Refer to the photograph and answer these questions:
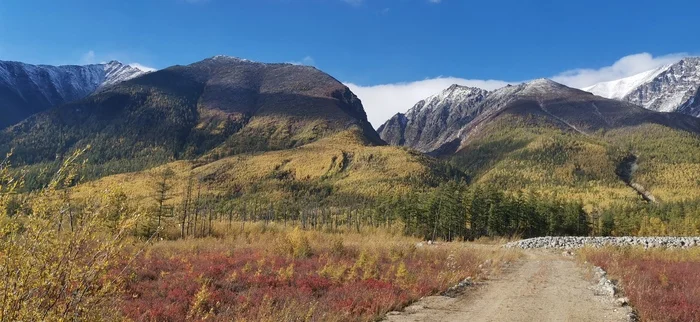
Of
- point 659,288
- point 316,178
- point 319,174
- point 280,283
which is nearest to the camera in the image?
point 280,283

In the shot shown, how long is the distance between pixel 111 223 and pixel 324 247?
19.2 metres

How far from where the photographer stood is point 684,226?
79438 mm

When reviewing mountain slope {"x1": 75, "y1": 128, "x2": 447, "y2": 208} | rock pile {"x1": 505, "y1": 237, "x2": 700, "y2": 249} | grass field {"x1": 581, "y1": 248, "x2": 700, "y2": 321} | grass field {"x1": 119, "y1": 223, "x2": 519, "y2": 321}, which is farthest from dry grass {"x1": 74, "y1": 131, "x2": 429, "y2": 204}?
grass field {"x1": 581, "y1": 248, "x2": 700, "y2": 321}

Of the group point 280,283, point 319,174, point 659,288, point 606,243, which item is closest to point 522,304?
point 659,288

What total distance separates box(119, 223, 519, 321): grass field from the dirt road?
846mm

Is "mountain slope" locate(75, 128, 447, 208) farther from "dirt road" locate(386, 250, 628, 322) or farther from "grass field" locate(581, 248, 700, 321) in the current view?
"dirt road" locate(386, 250, 628, 322)

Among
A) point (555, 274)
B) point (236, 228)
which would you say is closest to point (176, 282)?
point (555, 274)

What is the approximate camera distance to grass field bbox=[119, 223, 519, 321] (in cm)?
1009

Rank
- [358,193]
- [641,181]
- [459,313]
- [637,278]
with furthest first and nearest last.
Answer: [641,181] → [358,193] → [637,278] → [459,313]

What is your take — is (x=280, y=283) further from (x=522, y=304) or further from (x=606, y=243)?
(x=606, y=243)

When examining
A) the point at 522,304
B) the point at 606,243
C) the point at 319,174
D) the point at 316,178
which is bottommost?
the point at 606,243

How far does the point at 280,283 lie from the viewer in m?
13.7

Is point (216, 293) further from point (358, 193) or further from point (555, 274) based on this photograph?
point (358, 193)

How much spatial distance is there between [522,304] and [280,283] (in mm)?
7551
